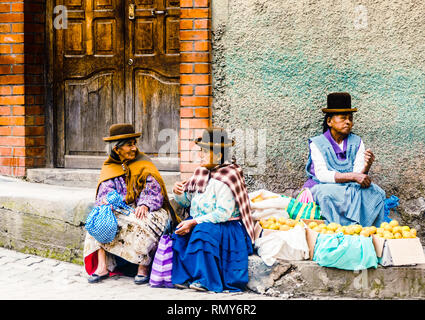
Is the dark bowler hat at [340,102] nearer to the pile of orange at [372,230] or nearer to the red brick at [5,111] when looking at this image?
the pile of orange at [372,230]

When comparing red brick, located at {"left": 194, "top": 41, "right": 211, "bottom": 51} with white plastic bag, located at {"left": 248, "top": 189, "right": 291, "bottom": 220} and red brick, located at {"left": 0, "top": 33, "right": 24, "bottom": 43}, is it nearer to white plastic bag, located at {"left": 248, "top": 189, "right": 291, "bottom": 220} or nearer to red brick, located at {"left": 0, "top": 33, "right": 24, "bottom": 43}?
white plastic bag, located at {"left": 248, "top": 189, "right": 291, "bottom": 220}

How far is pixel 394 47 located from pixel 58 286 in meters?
3.74

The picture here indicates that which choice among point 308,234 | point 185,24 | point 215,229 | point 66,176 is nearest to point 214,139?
point 215,229

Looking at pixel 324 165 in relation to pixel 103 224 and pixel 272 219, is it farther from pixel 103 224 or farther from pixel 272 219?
pixel 103 224

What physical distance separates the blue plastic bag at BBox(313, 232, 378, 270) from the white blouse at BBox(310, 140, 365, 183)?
811mm

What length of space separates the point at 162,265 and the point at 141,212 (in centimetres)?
47

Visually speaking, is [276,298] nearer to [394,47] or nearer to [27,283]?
[27,283]

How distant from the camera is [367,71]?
5.87 metres

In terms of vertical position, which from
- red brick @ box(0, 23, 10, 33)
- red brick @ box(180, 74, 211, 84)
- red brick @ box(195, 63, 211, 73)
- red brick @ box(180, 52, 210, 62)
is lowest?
red brick @ box(180, 74, 211, 84)

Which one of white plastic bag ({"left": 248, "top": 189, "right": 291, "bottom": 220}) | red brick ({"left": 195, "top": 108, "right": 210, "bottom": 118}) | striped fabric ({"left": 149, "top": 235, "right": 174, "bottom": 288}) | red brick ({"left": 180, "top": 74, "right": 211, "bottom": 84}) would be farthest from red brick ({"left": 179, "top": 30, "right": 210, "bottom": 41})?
striped fabric ({"left": 149, "top": 235, "right": 174, "bottom": 288})

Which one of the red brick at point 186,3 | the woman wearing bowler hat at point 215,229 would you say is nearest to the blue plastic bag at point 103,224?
the woman wearing bowler hat at point 215,229

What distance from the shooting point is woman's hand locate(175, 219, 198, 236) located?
4.85 meters

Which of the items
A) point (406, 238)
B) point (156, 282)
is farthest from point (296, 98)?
point (156, 282)

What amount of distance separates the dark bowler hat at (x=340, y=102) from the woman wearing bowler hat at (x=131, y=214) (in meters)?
1.72
